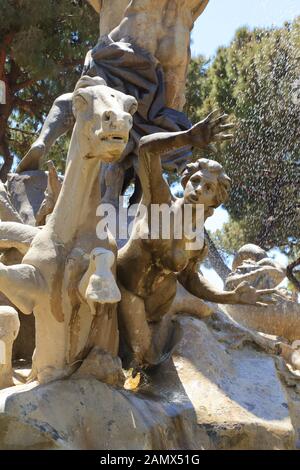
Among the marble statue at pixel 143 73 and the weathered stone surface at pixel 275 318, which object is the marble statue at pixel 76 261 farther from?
the weathered stone surface at pixel 275 318

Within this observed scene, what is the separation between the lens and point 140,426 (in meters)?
Result: 3.96

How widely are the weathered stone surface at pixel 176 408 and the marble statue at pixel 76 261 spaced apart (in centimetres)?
21

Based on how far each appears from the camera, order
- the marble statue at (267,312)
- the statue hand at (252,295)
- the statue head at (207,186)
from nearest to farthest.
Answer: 1. the statue head at (207,186)
2. the statue hand at (252,295)
3. the marble statue at (267,312)

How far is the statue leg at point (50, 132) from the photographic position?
641 cm

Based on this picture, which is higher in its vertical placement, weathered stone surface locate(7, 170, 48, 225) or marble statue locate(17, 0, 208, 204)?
marble statue locate(17, 0, 208, 204)

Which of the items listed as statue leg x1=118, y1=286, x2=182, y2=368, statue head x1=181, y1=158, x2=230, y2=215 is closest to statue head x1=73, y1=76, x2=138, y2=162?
statue head x1=181, y1=158, x2=230, y2=215

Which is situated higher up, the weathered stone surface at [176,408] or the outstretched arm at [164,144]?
the outstretched arm at [164,144]

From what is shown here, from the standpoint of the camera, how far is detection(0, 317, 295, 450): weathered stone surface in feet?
12.4

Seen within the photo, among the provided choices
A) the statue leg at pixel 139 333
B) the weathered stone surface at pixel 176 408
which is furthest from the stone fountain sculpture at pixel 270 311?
the statue leg at pixel 139 333

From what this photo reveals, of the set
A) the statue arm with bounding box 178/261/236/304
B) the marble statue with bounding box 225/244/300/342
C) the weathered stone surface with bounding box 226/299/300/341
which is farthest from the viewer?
the weathered stone surface with bounding box 226/299/300/341

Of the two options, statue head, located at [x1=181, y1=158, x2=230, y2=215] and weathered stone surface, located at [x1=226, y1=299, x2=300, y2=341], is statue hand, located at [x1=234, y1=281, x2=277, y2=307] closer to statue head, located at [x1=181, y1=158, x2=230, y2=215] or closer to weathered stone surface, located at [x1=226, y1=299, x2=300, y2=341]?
statue head, located at [x1=181, y1=158, x2=230, y2=215]

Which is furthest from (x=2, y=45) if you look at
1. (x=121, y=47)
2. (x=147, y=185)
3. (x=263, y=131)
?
(x=147, y=185)

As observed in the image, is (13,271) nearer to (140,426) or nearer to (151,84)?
(140,426)

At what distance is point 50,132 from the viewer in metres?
6.53
